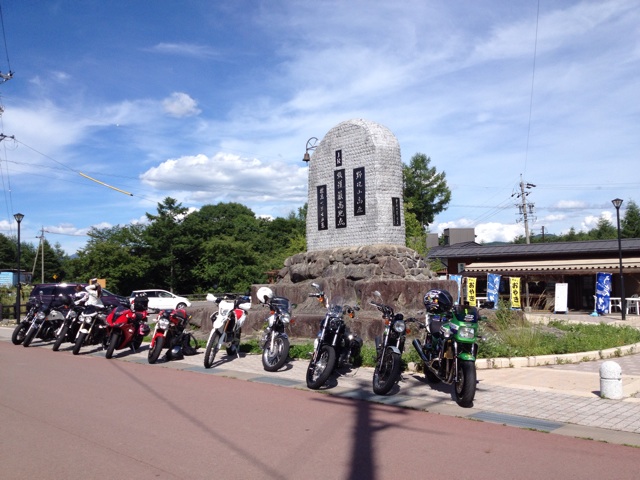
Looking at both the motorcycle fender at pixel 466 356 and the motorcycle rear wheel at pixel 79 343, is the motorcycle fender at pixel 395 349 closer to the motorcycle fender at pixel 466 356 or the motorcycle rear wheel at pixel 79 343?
the motorcycle fender at pixel 466 356

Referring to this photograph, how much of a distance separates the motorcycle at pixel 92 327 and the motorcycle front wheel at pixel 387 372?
8258 millimetres

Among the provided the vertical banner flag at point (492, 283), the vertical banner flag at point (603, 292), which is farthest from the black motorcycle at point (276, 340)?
the vertical banner flag at point (603, 292)

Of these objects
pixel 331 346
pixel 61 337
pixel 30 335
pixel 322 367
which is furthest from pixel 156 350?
pixel 30 335

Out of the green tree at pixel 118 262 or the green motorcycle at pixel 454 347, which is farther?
the green tree at pixel 118 262

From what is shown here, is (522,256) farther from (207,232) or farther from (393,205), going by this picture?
(207,232)

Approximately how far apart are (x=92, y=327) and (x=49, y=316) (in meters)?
2.11

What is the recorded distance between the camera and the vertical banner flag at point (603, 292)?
2355 centimetres

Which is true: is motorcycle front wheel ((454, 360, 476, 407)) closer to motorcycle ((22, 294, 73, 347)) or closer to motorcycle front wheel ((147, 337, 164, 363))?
motorcycle front wheel ((147, 337, 164, 363))

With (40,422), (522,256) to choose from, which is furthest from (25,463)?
(522,256)

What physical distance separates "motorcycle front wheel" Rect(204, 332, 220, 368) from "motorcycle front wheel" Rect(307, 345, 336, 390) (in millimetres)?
2897

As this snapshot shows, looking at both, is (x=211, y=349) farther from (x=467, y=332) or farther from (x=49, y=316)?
(x=49, y=316)

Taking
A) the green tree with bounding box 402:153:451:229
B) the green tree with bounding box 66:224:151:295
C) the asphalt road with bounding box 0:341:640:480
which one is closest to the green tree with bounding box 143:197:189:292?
the green tree with bounding box 66:224:151:295

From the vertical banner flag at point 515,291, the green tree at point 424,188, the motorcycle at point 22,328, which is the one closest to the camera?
the motorcycle at point 22,328

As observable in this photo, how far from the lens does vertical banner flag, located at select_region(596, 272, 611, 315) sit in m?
23.5
